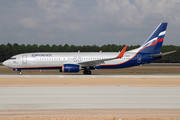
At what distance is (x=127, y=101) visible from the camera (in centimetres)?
1448

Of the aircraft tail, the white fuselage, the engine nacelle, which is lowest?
the engine nacelle

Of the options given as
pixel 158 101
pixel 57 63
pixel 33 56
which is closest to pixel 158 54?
pixel 57 63

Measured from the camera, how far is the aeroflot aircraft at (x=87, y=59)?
38.6m

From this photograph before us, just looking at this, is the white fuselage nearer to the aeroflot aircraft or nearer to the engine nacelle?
the aeroflot aircraft

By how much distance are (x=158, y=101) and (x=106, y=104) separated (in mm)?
3321

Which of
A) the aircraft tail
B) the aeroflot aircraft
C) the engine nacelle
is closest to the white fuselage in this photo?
the aeroflot aircraft

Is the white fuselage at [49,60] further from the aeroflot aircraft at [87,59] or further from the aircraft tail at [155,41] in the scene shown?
the aircraft tail at [155,41]

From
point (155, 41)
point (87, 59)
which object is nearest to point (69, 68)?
point (87, 59)

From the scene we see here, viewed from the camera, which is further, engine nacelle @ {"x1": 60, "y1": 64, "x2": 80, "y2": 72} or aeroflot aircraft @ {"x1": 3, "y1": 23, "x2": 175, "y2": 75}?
aeroflot aircraft @ {"x1": 3, "y1": 23, "x2": 175, "y2": 75}

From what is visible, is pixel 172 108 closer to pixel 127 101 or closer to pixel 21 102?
pixel 127 101

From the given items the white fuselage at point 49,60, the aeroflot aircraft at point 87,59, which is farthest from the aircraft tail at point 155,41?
the white fuselage at point 49,60

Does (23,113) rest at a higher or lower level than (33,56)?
lower

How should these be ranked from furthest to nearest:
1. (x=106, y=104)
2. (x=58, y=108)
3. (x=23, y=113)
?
1. (x=106, y=104)
2. (x=58, y=108)
3. (x=23, y=113)

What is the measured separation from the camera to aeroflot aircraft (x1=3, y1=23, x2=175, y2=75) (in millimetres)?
38594
